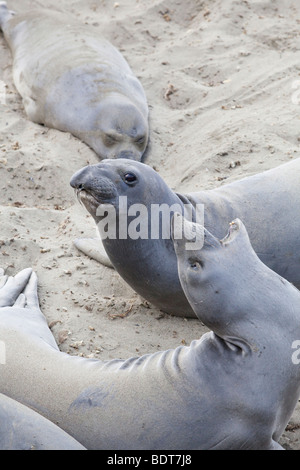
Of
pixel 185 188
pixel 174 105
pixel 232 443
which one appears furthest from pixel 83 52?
pixel 232 443

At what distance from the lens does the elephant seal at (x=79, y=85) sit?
5.73 meters

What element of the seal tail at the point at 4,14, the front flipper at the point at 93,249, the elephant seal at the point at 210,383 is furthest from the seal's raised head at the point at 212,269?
the seal tail at the point at 4,14

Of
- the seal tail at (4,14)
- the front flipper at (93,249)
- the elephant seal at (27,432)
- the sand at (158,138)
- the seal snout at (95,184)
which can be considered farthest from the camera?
the seal tail at (4,14)

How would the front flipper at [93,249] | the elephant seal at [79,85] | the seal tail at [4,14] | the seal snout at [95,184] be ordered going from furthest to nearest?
the seal tail at [4,14] < the elephant seal at [79,85] < the front flipper at [93,249] < the seal snout at [95,184]

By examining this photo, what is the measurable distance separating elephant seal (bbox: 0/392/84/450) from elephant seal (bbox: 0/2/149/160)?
3076 mm

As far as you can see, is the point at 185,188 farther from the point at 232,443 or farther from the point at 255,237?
the point at 232,443

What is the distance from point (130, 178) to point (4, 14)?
13.5ft

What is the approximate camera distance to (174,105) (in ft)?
21.2

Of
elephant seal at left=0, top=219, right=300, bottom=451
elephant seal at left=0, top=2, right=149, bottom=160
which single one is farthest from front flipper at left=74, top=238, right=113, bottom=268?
elephant seal at left=0, top=219, right=300, bottom=451

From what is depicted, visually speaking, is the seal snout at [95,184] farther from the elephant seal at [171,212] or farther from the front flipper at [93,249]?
the front flipper at [93,249]

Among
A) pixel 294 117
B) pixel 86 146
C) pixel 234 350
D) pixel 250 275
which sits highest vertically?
pixel 250 275

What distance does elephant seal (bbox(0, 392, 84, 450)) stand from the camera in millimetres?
2760

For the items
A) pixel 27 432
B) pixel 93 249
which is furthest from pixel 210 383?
pixel 93 249

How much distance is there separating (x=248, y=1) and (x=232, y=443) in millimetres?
5736
